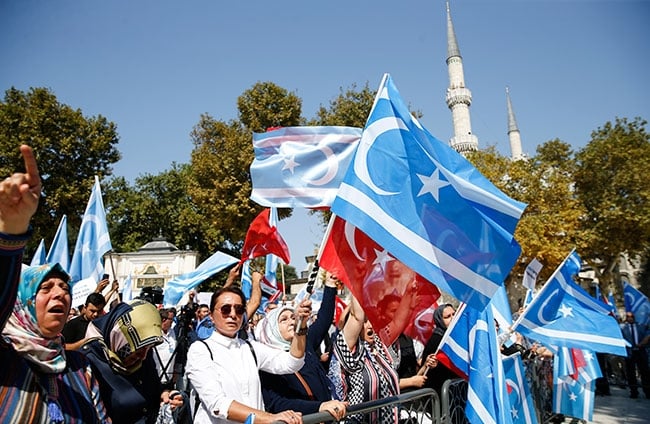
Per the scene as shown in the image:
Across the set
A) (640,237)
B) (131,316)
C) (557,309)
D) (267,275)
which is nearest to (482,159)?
(640,237)

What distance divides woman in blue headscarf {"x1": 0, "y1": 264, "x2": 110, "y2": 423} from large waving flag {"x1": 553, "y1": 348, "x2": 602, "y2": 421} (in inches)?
283

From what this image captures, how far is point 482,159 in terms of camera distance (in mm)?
25234

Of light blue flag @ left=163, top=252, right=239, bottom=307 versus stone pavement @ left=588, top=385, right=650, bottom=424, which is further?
light blue flag @ left=163, top=252, right=239, bottom=307

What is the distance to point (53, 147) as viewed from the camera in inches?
1011

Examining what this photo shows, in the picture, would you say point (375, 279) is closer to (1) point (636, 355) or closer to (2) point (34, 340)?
(2) point (34, 340)

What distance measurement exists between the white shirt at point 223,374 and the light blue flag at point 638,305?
1224 cm

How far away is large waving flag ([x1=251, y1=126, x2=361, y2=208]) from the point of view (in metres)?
4.94

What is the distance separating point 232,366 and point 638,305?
12.8 meters

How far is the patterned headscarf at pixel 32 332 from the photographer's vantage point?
2045 millimetres

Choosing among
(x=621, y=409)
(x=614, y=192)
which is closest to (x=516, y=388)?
(x=621, y=409)

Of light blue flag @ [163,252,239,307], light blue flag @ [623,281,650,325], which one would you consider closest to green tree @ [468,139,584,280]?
light blue flag @ [623,281,650,325]

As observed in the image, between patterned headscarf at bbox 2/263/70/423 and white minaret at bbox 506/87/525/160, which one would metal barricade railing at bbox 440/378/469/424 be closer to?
patterned headscarf at bbox 2/263/70/423

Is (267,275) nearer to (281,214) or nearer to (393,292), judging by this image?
(393,292)

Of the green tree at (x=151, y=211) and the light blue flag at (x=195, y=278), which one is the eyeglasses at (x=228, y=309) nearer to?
the light blue flag at (x=195, y=278)
